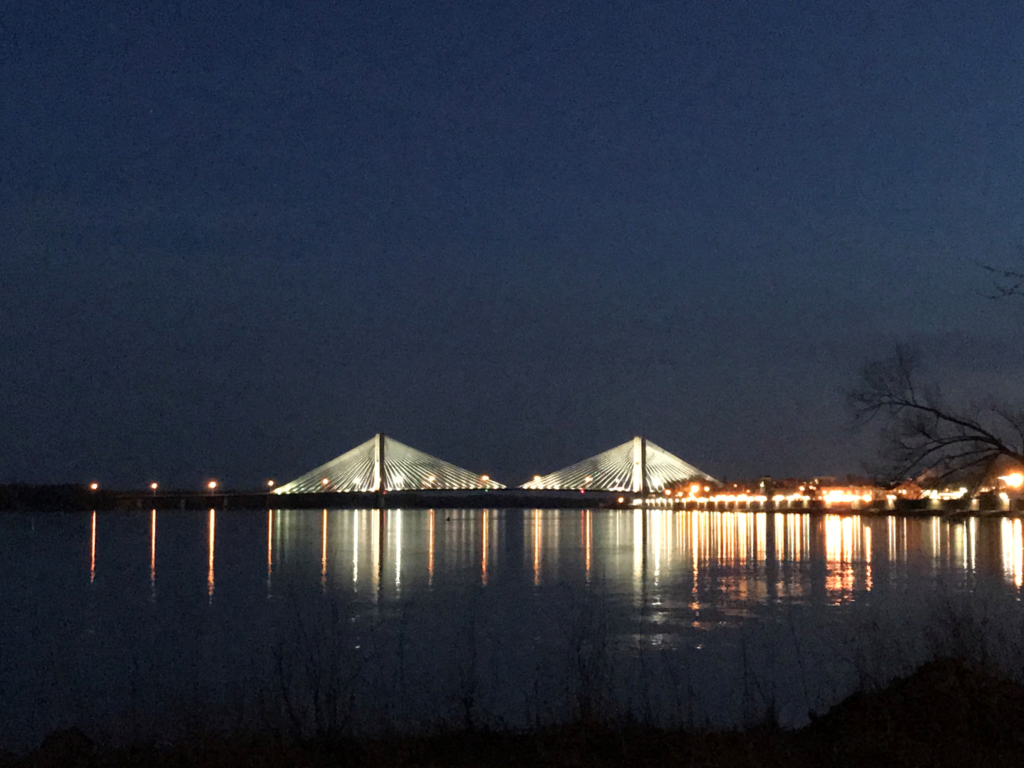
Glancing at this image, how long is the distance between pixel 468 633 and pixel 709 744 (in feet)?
31.8

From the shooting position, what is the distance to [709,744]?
283 inches

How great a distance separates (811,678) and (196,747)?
7.59 meters

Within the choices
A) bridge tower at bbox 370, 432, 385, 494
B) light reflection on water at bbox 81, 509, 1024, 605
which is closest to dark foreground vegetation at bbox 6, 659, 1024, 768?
light reflection on water at bbox 81, 509, 1024, 605

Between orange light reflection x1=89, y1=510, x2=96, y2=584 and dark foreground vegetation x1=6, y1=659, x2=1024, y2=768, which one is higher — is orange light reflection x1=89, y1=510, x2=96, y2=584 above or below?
below

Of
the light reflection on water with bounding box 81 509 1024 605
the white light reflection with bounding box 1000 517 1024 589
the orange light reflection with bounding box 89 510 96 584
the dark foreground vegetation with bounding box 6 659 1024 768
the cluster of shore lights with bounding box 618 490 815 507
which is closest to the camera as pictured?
the dark foreground vegetation with bounding box 6 659 1024 768

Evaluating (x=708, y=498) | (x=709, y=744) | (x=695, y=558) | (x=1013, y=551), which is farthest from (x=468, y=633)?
(x=708, y=498)

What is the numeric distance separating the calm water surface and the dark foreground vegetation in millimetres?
735

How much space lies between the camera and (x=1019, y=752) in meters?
6.66

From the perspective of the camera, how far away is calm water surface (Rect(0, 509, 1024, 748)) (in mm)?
10805

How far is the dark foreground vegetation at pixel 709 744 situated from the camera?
22.3 ft

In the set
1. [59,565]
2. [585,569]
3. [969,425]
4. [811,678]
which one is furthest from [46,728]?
[59,565]

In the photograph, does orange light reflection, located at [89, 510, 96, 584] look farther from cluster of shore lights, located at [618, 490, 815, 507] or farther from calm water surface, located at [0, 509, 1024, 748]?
cluster of shore lights, located at [618, 490, 815, 507]

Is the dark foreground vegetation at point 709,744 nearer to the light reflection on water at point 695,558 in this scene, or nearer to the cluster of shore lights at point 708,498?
the light reflection on water at point 695,558

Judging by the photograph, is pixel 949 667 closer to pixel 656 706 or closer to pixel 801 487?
pixel 656 706
